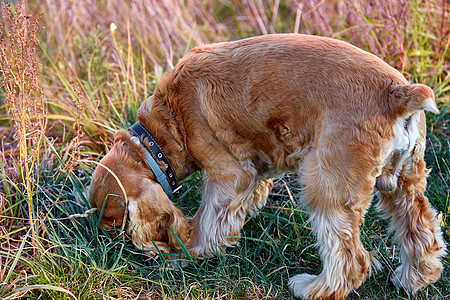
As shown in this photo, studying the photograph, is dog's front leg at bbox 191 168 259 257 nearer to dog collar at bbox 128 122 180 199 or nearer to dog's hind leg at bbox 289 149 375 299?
dog collar at bbox 128 122 180 199

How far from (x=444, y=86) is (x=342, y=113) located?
8.20 ft

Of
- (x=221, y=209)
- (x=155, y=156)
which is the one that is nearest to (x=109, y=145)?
(x=155, y=156)

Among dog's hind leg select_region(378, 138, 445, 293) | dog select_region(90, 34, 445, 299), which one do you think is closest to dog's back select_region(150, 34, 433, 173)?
dog select_region(90, 34, 445, 299)

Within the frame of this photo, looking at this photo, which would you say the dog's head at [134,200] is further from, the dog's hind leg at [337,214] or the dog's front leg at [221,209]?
the dog's hind leg at [337,214]

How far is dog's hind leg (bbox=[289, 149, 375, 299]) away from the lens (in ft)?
8.69

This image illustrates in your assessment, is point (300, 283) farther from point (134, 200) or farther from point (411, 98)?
point (411, 98)

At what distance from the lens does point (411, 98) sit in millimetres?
2467

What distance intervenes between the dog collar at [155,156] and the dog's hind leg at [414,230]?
4.58 ft

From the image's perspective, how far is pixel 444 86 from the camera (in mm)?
4578

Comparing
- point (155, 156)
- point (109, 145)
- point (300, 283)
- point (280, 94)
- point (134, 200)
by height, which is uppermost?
point (280, 94)

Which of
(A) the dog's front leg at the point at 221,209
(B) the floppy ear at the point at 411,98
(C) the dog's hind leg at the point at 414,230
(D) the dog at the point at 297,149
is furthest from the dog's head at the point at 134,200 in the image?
(B) the floppy ear at the point at 411,98

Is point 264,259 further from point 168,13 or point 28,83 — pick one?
point 168,13

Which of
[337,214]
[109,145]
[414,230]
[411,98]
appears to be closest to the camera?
[411,98]

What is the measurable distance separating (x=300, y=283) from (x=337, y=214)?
60 cm
